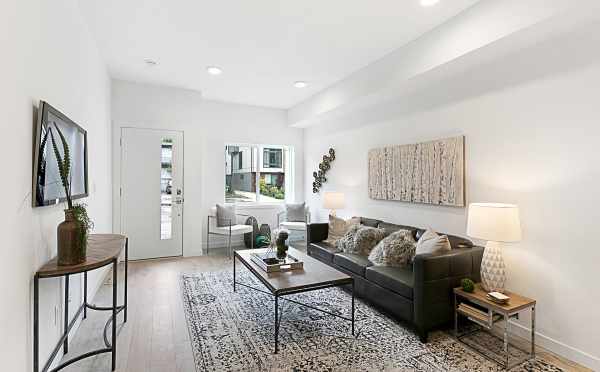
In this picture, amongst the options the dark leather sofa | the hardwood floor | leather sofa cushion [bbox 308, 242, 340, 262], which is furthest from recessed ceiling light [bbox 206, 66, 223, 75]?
the dark leather sofa

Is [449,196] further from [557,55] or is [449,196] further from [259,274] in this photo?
[259,274]

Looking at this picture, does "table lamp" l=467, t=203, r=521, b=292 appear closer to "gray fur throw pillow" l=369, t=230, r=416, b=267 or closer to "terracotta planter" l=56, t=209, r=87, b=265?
"gray fur throw pillow" l=369, t=230, r=416, b=267

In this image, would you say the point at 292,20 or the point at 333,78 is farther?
the point at 333,78

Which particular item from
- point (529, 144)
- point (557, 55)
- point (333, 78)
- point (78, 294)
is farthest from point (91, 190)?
point (557, 55)

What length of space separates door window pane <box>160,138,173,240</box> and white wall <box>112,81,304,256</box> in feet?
0.76

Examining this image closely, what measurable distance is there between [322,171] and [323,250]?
2157 mm

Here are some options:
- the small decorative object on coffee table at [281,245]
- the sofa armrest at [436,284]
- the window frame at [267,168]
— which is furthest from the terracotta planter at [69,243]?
the window frame at [267,168]

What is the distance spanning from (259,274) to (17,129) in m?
1.93

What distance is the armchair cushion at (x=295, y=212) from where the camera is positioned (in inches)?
237

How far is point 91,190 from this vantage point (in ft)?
10.7

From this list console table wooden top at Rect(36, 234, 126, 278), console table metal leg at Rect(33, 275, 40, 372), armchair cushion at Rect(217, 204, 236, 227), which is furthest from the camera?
armchair cushion at Rect(217, 204, 236, 227)

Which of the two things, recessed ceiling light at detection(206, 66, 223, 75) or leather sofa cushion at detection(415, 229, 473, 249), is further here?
recessed ceiling light at detection(206, 66, 223, 75)

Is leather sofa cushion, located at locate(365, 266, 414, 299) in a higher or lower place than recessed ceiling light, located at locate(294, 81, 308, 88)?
lower

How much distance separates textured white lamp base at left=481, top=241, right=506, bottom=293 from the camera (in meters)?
2.49
